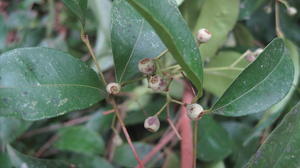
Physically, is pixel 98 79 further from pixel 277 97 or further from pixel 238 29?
pixel 238 29

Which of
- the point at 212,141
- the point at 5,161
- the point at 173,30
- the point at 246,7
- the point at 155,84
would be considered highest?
the point at 173,30

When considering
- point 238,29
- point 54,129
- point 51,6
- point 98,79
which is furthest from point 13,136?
point 238,29

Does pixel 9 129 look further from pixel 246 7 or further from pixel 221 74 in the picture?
pixel 246 7

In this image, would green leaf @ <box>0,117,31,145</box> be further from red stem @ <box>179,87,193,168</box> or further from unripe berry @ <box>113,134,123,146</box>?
red stem @ <box>179,87,193,168</box>

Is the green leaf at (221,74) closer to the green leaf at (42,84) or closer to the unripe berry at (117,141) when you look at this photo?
the unripe berry at (117,141)

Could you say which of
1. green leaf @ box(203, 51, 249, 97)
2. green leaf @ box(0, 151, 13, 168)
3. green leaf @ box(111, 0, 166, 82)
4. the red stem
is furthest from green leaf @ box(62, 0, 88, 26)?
green leaf @ box(0, 151, 13, 168)

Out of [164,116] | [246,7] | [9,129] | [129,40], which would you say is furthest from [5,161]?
[246,7]
